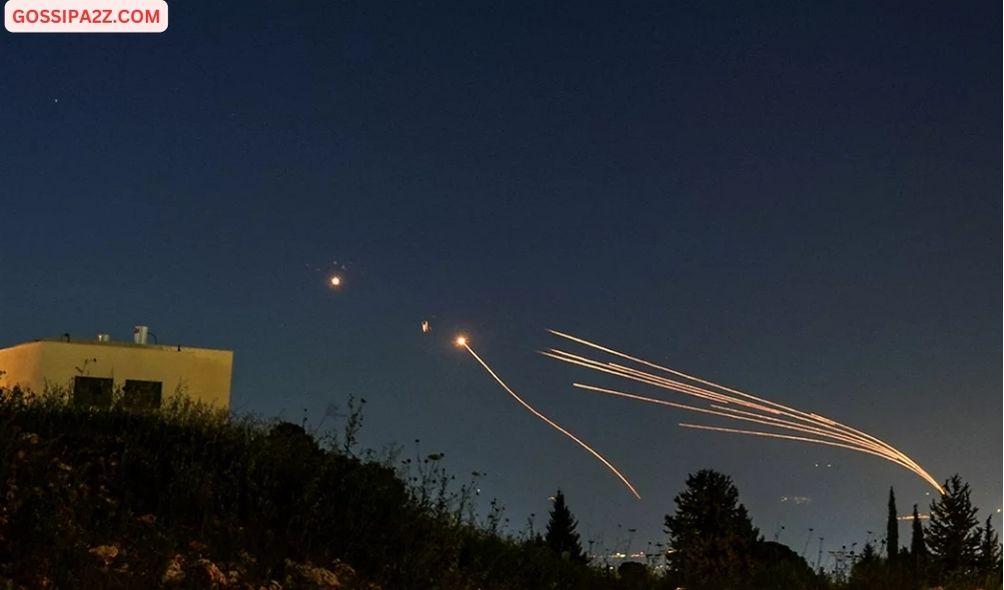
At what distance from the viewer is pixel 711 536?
2019 cm

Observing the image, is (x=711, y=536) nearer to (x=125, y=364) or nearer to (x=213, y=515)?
(x=213, y=515)

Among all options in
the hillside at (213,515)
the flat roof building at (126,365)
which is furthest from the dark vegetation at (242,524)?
the flat roof building at (126,365)

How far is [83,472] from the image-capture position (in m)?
10.3

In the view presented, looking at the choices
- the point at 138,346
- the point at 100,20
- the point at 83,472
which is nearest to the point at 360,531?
the point at 83,472

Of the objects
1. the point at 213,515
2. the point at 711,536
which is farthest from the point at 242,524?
the point at 711,536

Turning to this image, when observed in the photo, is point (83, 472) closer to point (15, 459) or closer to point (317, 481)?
point (15, 459)

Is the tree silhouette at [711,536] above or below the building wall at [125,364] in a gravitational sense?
below

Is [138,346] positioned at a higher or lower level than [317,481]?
higher

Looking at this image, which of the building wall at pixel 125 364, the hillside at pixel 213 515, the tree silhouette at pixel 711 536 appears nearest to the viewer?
the hillside at pixel 213 515

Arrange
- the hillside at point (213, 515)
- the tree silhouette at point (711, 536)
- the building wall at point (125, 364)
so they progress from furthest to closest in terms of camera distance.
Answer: the building wall at point (125, 364) → the tree silhouette at point (711, 536) → the hillside at point (213, 515)

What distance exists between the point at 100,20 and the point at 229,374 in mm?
25372

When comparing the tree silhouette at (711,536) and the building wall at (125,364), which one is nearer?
the tree silhouette at (711,536)

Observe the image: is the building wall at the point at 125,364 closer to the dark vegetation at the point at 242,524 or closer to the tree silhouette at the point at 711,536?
the tree silhouette at the point at 711,536

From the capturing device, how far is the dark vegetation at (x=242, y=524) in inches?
342
